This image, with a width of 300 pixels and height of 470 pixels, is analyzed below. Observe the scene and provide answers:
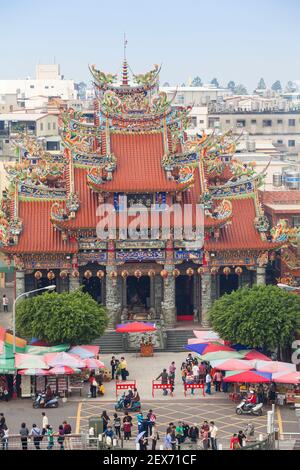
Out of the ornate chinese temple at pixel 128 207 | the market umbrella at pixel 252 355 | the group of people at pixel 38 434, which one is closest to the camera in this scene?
the group of people at pixel 38 434

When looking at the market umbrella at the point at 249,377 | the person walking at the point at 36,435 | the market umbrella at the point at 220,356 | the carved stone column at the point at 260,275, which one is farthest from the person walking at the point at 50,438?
the carved stone column at the point at 260,275

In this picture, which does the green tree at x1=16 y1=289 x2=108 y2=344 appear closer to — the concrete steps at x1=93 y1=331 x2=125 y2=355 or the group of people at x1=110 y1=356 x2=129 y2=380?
the group of people at x1=110 y1=356 x2=129 y2=380

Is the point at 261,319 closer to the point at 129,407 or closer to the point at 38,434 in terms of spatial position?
the point at 129,407

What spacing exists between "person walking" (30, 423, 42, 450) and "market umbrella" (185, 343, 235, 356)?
640 inches

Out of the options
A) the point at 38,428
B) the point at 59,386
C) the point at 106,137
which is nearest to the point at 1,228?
the point at 106,137

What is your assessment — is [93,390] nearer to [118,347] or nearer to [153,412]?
[153,412]

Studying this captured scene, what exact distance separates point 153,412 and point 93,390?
188 inches

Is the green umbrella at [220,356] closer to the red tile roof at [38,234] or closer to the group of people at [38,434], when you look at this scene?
the group of people at [38,434]

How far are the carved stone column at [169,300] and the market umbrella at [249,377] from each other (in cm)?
1906

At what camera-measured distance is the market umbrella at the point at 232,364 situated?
81375mm

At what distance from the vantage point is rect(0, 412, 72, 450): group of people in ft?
228

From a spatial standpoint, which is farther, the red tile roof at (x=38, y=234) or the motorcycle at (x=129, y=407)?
the red tile roof at (x=38, y=234)

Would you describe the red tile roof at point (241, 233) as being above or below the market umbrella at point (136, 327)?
above

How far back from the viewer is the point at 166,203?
328ft
